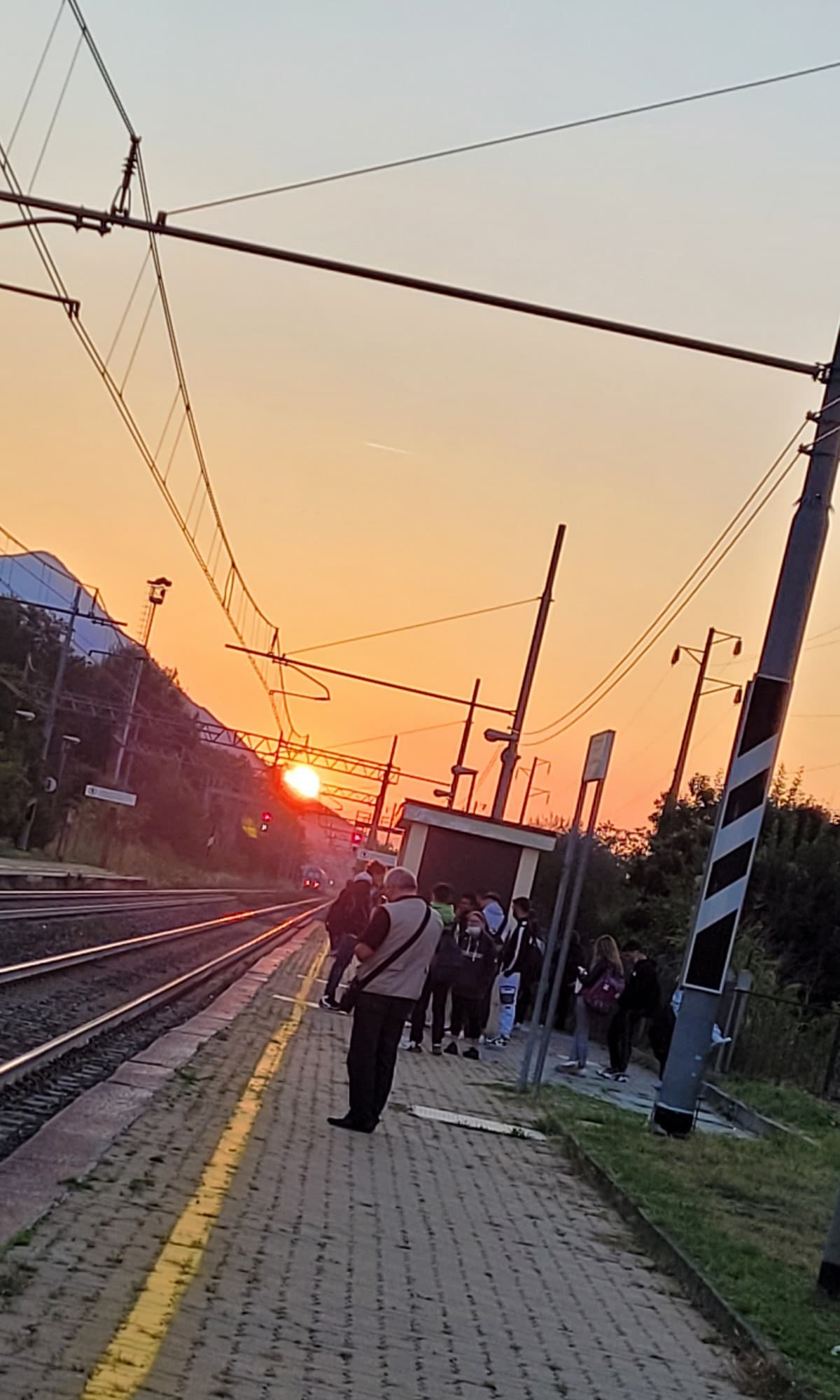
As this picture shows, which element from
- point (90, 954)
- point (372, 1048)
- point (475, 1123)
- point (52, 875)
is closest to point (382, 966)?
point (372, 1048)

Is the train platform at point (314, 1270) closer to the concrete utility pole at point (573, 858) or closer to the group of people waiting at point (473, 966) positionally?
the concrete utility pole at point (573, 858)

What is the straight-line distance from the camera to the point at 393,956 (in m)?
12.4

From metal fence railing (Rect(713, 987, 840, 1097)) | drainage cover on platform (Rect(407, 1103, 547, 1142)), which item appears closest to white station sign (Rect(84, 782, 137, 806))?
metal fence railing (Rect(713, 987, 840, 1097))

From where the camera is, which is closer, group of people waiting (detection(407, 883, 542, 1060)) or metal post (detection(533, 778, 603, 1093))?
metal post (detection(533, 778, 603, 1093))

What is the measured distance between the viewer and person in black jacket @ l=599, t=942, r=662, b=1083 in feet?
66.1

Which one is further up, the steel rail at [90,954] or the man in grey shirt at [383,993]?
the man in grey shirt at [383,993]

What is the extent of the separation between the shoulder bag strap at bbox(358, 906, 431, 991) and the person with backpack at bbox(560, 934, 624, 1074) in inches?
302

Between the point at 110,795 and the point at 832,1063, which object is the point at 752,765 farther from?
the point at 110,795

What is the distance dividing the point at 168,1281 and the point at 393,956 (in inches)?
219

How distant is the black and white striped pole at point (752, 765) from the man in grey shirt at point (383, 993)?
3.03 m

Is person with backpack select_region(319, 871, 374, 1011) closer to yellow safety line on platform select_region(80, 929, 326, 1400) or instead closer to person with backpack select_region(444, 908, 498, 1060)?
person with backpack select_region(444, 908, 498, 1060)

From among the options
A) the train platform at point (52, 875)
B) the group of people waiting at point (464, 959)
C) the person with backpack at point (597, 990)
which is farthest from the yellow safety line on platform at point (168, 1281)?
the train platform at point (52, 875)

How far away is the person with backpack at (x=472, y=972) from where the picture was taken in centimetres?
1984

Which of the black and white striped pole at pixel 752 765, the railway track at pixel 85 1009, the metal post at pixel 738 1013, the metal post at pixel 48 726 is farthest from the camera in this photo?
the metal post at pixel 48 726
